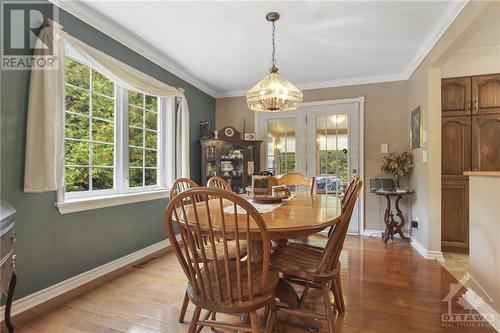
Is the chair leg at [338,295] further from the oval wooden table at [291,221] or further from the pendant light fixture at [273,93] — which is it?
the pendant light fixture at [273,93]

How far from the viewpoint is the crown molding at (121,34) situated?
2.17m

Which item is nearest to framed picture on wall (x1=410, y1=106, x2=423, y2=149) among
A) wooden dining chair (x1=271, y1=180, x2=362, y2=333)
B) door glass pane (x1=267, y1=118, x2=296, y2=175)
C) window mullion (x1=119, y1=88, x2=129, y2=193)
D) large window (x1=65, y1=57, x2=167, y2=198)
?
door glass pane (x1=267, y1=118, x2=296, y2=175)

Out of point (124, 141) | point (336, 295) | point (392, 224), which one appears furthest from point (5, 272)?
point (392, 224)

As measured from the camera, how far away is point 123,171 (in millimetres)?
2822

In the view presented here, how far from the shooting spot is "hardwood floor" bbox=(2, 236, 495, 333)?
169 centimetres

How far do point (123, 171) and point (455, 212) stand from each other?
401cm

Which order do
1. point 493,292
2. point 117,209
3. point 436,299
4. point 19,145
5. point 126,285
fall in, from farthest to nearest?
point 117,209
point 126,285
point 436,299
point 19,145
point 493,292

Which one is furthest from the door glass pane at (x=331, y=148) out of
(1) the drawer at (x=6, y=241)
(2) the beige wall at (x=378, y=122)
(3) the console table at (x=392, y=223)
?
(1) the drawer at (x=6, y=241)

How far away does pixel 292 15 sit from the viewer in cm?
232

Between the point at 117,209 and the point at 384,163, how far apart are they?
366cm

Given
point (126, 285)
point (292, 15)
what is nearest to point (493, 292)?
point (292, 15)

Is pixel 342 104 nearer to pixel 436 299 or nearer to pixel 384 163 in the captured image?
pixel 384 163

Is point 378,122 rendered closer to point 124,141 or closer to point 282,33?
point 282,33

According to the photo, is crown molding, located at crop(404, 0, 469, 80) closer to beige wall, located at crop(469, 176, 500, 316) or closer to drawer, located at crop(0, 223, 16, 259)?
beige wall, located at crop(469, 176, 500, 316)
